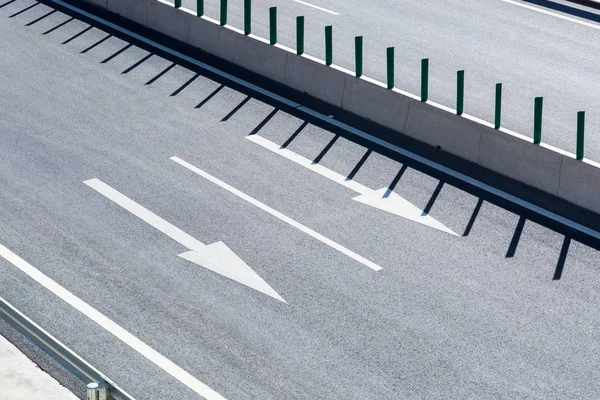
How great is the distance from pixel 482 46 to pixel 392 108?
18.6ft

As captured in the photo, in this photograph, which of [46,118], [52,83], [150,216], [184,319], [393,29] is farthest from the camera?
[393,29]

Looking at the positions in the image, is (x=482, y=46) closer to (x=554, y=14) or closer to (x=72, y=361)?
(x=554, y=14)

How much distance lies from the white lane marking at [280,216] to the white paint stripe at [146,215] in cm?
131

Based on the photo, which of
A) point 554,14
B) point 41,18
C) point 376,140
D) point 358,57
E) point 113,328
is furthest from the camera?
point 554,14

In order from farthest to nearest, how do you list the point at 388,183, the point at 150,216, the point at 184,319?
the point at 388,183 < the point at 150,216 < the point at 184,319

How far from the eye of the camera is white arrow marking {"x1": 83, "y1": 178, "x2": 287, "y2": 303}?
514 inches

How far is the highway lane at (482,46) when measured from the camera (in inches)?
758

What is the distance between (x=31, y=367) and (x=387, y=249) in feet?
16.6

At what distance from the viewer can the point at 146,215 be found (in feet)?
47.8

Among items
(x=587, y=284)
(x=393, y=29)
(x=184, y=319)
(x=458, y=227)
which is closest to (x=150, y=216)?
(x=184, y=319)

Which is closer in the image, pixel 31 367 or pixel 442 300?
pixel 31 367

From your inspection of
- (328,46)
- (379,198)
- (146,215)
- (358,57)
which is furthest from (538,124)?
(146,215)

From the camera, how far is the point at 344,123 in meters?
18.1

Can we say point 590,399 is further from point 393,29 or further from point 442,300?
point 393,29
